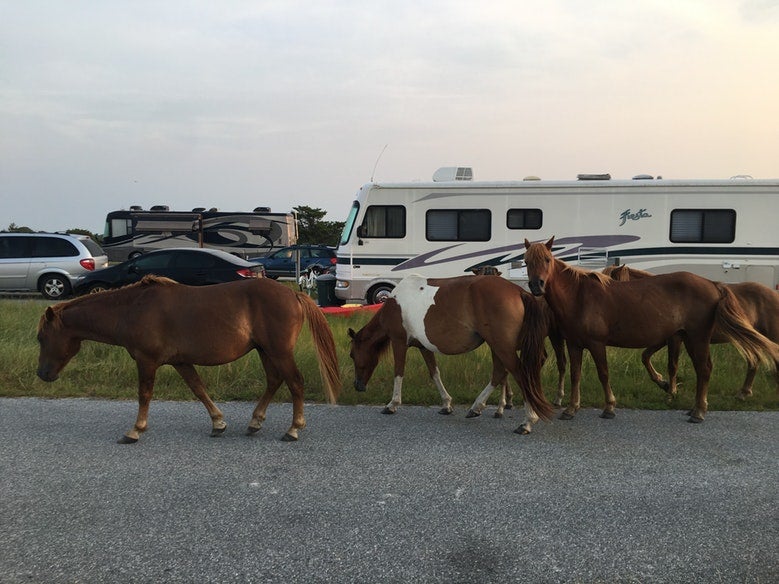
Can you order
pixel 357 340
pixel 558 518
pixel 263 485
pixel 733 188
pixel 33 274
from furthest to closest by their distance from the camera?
pixel 33 274 → pixel 733 188 → pixel 357 340 → pixel 263 485 → pixel 558 518

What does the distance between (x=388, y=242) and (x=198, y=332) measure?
898 centimetres

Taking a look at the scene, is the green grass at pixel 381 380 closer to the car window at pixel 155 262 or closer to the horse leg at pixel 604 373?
the horse leg at pixel 604 373

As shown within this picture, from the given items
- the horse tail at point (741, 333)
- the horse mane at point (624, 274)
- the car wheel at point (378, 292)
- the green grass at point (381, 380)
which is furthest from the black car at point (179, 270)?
the horse tail at point (741, 333)

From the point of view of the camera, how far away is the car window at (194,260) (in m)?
15.2

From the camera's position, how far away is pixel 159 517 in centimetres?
360

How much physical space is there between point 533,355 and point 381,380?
2.38 m

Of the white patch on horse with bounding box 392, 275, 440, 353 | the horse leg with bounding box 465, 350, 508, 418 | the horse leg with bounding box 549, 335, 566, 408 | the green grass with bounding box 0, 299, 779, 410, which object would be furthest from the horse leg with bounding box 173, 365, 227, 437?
the horse leg with bounding box 549, 335, 566, 408

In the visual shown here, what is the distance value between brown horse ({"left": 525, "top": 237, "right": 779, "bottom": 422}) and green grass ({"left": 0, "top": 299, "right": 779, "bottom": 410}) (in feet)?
2.30

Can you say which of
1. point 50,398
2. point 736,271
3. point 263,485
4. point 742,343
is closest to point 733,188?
point 736,271

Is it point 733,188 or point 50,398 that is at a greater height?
point 733,188

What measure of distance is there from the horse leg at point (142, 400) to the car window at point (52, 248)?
13.6 meters

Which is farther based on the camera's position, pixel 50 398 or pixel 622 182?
pixel 622 182

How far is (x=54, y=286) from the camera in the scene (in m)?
16.5

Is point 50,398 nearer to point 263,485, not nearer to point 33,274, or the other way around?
point 263,485
